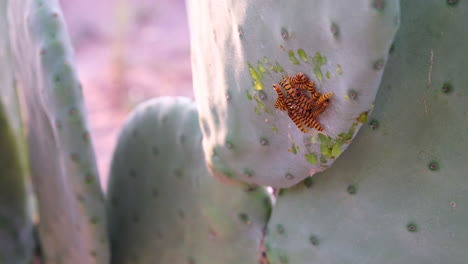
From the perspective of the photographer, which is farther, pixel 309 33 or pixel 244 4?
pixel 244 4

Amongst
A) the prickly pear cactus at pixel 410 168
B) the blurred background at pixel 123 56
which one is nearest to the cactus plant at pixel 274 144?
the prickly pear cactus at pixel 410 168

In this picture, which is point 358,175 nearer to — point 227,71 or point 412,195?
point 412,195

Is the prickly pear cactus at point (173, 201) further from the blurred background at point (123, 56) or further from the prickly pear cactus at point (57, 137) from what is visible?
the blurred background at point (123, 56)

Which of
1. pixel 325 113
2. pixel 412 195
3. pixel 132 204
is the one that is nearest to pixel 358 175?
pixel 412 195

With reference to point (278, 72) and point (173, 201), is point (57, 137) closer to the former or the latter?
point (173, 201)

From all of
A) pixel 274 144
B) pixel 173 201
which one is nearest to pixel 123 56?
pixel 173 201
